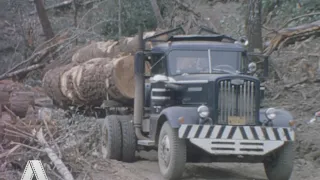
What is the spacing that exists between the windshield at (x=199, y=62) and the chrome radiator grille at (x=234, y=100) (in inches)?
38.6

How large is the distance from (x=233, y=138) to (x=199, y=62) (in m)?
1.89

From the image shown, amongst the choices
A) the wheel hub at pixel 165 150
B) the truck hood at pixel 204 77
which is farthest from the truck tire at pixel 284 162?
the wheel hub at pixel 165 150

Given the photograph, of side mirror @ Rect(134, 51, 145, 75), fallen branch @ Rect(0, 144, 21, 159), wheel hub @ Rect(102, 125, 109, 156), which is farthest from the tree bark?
fallen branch @ Rect(0, 144, 21, 159)

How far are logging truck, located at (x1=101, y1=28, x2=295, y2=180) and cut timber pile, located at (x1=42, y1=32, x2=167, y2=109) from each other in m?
1.13

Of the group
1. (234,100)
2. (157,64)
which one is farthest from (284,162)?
(157,64)

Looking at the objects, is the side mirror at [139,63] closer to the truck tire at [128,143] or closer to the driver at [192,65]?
the driver at [192,65]

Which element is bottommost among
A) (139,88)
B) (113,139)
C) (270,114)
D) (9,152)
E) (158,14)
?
(113,139)

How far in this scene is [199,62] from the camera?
1085cm

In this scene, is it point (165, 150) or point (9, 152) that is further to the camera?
point (165, 150)

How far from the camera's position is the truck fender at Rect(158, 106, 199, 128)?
31.6 ft

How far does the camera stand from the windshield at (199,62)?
10797 millimetres

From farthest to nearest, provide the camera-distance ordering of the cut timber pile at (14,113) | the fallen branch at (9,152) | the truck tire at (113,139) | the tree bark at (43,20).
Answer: the tree bark at (43,20) < the truck tire at (113,139) < the cut timber pile at (14,113) < the fallen branch at (9,152)

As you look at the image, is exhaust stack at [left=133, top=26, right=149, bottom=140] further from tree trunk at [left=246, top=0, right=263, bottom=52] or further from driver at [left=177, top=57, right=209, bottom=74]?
tree trunk at [left=246, top=0, right=263, bottom=52]

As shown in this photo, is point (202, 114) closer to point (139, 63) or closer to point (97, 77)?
point (139, 63)
